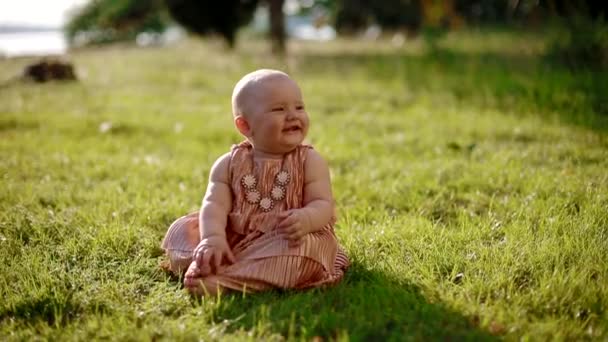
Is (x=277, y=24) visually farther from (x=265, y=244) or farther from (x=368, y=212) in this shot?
(x=265, y=244)

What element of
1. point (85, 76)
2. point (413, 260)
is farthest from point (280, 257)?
point (85, 76)

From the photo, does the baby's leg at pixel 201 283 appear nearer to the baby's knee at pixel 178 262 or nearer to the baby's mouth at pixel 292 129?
the baby's knee at pixel 178 262

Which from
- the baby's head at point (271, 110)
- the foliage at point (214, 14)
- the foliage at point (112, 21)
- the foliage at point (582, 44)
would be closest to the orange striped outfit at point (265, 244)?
the baby's head at point (271, 110)

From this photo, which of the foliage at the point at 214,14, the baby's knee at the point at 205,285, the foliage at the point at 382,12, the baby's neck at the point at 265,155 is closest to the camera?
the baby's knee at the point at 205,285

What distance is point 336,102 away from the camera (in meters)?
7.46

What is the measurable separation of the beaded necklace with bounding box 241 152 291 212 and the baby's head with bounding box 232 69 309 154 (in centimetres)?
12

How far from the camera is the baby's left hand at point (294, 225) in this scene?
8.02 ft

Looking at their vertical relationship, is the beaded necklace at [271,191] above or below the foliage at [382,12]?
above

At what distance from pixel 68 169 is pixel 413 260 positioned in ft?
9.17

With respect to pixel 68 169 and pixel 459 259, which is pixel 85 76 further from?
pixel 459 259

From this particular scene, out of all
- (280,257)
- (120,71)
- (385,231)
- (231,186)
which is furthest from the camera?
(120,71)

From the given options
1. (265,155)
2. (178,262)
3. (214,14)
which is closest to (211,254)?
(178,262)

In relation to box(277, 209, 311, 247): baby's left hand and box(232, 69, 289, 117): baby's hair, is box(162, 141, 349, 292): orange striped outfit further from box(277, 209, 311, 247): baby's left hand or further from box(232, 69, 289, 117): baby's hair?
box(232, 69, 289, 117): baby's hair

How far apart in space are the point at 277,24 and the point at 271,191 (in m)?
11.7
